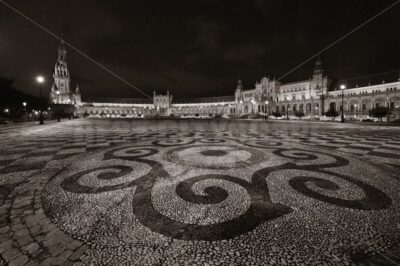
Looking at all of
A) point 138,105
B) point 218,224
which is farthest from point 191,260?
point 138,105

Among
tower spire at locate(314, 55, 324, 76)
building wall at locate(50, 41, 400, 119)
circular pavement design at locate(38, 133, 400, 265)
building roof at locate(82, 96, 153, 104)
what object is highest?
tower spire at locate(314, 55, 324, 76)

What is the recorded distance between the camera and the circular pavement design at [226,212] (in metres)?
1.64

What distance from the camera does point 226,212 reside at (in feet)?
7.43

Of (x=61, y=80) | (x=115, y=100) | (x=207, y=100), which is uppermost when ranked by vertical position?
(x=61, y=80)

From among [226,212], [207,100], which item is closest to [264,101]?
[207,100]

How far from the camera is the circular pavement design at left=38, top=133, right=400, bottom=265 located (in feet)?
5.37

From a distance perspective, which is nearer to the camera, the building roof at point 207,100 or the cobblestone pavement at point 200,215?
the cobblestone pavement at point 200,215

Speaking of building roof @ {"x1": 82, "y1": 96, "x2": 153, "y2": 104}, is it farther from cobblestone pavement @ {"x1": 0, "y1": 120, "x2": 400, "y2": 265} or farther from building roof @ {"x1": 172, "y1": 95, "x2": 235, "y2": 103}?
cobblestone pavement @ {"x1": 0, "y1": 120, "x2": 400, "y2": 265}

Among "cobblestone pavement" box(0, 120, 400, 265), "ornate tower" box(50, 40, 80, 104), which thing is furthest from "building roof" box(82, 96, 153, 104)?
"cobblestone pavement" box(0, 120, 400, 265)

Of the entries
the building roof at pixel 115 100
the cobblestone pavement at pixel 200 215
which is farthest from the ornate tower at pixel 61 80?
the cobblestone pavement at pixel 200 215

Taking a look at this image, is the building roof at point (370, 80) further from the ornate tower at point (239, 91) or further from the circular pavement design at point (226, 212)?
the circular pavement design at point (226, 212)

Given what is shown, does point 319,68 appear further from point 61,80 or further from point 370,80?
point 61,80

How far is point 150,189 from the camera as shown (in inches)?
118

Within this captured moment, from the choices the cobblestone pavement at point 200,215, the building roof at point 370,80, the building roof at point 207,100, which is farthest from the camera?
the building roof at point 207,100
